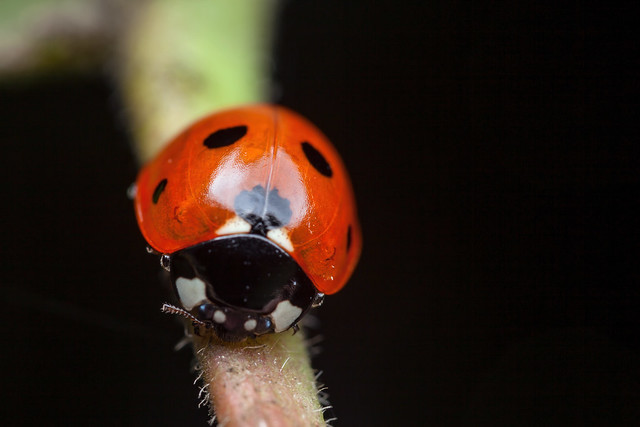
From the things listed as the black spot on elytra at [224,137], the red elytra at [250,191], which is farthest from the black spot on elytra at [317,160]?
the black spot on elytra at [224,137]

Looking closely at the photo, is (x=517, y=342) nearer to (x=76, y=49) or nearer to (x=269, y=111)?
(x=269, y=111)

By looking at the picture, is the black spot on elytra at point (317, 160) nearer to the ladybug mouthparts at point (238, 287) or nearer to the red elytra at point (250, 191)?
the red elytra at point (250, 191)

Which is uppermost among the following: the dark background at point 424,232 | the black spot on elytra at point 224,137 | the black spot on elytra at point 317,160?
the black spot on elytra at point 224,137

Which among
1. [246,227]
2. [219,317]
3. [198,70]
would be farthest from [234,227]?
[198,70]

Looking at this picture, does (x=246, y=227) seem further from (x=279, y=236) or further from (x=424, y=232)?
(x=424, y=232)

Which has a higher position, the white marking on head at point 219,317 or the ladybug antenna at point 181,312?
the white marking on head at point 219,317

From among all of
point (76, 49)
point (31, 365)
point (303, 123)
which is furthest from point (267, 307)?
point (76, 49)

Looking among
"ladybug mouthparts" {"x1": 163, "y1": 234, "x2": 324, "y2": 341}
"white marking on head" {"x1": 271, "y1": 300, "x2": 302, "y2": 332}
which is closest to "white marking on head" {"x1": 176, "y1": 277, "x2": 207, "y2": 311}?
"ladybug mouthparts" {"x1": 163, "y1": 234, "x2": 324, "y2": 341}
